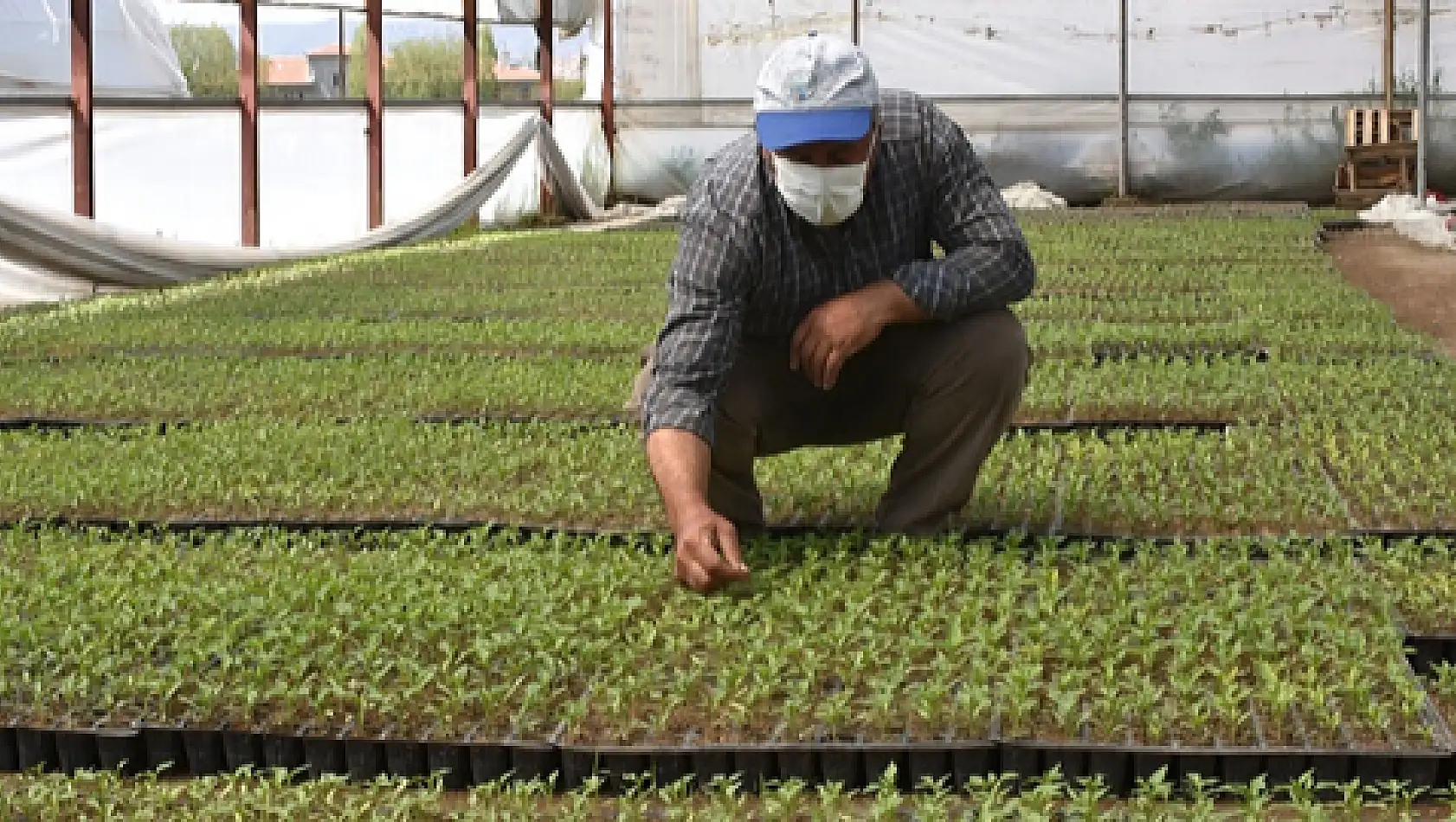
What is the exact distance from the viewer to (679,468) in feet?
12.7

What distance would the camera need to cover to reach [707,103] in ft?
66.7

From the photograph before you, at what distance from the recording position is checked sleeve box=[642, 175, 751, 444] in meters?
4.02

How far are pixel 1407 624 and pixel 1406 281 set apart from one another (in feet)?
26.3

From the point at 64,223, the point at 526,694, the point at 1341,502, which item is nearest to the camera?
the point at 526,694

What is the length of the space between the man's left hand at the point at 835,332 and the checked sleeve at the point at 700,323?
0.54 feet

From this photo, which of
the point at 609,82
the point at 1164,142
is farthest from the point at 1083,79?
the point at 609,82

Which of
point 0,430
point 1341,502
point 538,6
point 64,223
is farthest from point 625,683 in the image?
point 538,6

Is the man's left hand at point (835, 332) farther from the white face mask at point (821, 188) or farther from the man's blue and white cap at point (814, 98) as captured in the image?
the man's blue and white cap at point (814, 98)

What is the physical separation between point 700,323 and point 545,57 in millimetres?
15588

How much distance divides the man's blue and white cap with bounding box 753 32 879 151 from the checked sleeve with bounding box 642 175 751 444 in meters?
0.28

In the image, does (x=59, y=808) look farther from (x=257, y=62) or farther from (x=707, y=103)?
(x=707, y=103)

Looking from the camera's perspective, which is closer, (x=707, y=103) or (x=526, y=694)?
(x=526, y=694)

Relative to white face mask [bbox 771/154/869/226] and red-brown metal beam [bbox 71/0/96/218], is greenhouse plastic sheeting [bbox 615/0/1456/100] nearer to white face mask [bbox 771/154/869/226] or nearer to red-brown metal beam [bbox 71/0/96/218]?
red-brown metal beam [bbox 71/0/96/218]

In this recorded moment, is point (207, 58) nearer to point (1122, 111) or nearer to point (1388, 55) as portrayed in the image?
point (1122, 111)
